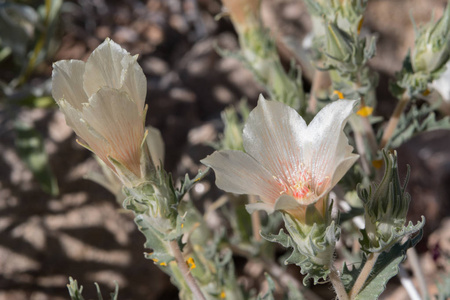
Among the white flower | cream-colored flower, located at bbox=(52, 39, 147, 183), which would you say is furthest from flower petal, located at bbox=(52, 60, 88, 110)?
the white flower

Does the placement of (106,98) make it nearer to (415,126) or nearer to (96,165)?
(415,126)

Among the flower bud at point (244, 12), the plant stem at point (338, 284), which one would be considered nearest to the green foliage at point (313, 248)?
the plant stem at point (338, 284)

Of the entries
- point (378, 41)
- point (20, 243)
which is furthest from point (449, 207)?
point (20, 243)

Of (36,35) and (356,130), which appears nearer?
(356,130)

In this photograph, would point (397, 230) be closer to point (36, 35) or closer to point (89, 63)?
point (89, 63)

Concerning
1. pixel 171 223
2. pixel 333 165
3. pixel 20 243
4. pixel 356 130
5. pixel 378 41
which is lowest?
pixel 20 243

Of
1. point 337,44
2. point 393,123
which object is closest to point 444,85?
point 393,123

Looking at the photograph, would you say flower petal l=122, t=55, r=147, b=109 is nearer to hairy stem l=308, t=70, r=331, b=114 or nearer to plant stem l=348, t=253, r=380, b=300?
plant stem l=348, t=253, r=380, b=300
